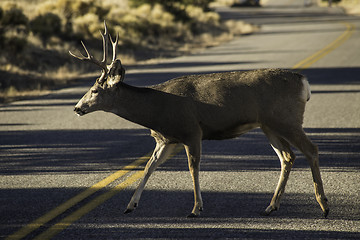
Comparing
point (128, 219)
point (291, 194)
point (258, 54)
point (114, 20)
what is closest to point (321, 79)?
point (258, 54)

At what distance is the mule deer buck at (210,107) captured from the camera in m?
5.95

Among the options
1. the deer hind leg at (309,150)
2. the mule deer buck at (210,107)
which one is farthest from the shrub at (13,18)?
the deer hind leg at (309,150)

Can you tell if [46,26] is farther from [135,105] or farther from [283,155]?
[283,155]

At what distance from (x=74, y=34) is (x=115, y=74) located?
2146cm

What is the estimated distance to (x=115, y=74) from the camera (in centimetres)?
601

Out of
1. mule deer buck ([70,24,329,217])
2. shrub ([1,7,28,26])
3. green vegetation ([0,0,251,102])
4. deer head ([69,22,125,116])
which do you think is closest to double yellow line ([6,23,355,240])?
mule deer buck ([70,24,329,217])

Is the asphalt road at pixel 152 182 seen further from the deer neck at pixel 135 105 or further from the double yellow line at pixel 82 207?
the deer neck at pixel 135 105

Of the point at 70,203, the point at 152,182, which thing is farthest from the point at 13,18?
the point at 70,203

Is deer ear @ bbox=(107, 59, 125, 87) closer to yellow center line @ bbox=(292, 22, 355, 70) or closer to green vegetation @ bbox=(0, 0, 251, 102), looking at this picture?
green vegetation @ bbox=(0, 0, 251, 102)

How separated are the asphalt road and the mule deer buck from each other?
32 cm

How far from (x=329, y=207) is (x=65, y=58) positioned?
1706 centimetres

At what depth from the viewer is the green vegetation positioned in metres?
19.2

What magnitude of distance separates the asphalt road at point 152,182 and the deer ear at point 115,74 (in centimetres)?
133

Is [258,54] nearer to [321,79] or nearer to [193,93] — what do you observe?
[321,79]
